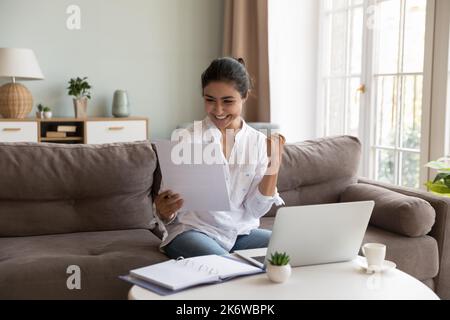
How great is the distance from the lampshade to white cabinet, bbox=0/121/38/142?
0.33 metres

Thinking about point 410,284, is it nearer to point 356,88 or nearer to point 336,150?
point 336,150

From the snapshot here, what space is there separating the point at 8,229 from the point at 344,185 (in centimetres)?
157

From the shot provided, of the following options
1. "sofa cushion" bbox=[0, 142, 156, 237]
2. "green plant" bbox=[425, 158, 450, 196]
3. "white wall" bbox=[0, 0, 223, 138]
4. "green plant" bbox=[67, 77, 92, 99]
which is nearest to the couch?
"sofa cushion" bbox=[0, 142, 156, 237]

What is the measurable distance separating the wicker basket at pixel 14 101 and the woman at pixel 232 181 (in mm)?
2396

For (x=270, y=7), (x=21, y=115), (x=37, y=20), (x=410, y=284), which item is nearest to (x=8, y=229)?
(x=410, y=284)

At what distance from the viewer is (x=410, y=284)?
1495 millimetres

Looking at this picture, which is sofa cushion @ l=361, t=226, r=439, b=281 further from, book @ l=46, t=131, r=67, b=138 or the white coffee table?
book @ l=46, t=131, r=67, b=138

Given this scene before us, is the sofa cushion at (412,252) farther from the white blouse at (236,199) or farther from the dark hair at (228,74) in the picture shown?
the dark hair at (228,74)

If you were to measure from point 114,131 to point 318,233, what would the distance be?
298 cm

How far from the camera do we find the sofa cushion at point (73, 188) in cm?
223

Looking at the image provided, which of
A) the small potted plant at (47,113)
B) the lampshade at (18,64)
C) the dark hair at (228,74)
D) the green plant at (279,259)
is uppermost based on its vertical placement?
the lampshade at (18,64)

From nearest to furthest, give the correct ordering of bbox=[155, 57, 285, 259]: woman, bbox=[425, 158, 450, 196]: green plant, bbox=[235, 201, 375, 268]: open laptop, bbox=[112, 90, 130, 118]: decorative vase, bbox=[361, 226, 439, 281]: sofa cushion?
bbox=[235, 201, 375, 268]: open laptop, bbox=[155, 57, 285, 259]: woman, bbox=[361, 226, 439, 281]: sofa cushion, bbox=[425, 158, 450, 196]: green plant, bbox=[112, 90, 130, 118]: decorative vase

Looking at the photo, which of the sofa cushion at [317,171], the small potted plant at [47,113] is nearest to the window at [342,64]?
the sofa cushion at [317,171]

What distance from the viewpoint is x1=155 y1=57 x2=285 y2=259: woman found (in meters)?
1.97
